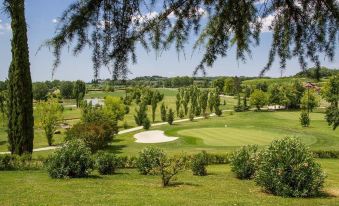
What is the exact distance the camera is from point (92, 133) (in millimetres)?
44031

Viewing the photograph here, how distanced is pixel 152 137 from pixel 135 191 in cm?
3863

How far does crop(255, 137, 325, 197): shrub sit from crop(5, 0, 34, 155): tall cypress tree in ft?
58.6

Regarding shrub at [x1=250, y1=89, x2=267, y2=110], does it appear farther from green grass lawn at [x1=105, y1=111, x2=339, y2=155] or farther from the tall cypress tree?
the tall cypress tree

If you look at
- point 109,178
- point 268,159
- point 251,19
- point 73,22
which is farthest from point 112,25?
point 109,178

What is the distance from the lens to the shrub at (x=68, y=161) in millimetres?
22141

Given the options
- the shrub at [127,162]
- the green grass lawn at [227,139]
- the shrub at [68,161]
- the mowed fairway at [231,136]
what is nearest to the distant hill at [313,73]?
the shrub at [68,161]

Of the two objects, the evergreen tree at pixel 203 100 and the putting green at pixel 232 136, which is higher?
the evergreen tree at pixel 203 100

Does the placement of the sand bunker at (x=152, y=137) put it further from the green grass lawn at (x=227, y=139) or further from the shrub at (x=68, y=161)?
the shrub at (x=68, y=161)

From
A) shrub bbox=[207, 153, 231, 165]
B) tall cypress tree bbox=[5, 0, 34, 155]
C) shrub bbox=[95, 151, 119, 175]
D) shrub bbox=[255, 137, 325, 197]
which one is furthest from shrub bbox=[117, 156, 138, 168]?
shrub bbox=[255, 137, 325, 197]

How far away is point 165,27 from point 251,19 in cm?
118

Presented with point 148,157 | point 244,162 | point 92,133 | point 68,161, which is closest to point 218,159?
point 244,162

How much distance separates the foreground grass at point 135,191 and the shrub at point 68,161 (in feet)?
2.01

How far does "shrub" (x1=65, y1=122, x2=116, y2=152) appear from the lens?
43.6 m

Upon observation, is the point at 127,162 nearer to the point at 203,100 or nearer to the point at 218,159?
the point at 218,159
